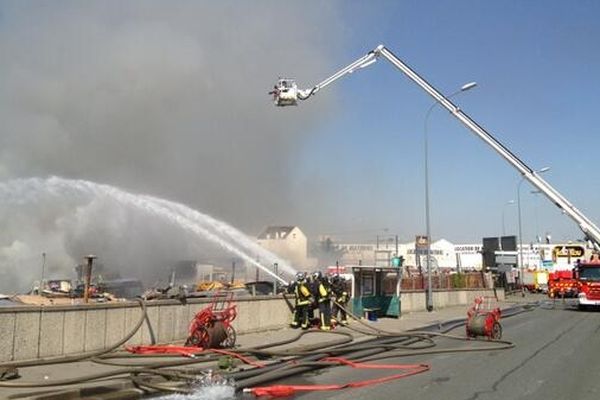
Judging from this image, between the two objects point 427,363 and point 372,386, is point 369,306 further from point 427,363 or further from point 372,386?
point 372,386

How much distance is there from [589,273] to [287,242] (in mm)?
59973

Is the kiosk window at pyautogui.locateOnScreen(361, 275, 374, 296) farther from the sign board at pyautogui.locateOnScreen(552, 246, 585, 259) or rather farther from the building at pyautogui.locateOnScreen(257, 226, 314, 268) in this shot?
the building at pyautogui.locateOnScreen(257, 226, 314, 268)

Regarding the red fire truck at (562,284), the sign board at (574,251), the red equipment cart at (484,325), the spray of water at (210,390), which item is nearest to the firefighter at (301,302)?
the red equipment cart at (484,325)

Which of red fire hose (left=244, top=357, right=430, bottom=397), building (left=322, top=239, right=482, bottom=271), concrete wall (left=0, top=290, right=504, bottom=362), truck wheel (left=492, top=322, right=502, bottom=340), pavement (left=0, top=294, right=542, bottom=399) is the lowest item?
red fire hose (left=244, top=357, right=430, bottom=397)

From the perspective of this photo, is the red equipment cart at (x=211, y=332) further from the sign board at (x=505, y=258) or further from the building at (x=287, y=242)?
the building at (x=287, y=242)

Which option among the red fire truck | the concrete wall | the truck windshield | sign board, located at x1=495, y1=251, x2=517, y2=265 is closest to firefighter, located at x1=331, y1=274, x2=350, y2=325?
the concrete wall

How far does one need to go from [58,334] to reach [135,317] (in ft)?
6.17

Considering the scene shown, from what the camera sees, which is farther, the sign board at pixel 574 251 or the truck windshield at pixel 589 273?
the sign board at pixel 574 251

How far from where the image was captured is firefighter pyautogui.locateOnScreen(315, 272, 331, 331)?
16.8 m

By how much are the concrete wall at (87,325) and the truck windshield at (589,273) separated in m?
18.2

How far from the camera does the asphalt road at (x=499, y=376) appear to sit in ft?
26.7

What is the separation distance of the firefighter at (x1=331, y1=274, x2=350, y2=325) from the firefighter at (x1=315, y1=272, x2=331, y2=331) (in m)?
0.78

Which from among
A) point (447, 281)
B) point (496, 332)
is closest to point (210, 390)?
point (496, 332)

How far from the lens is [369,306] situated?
20969 mm
